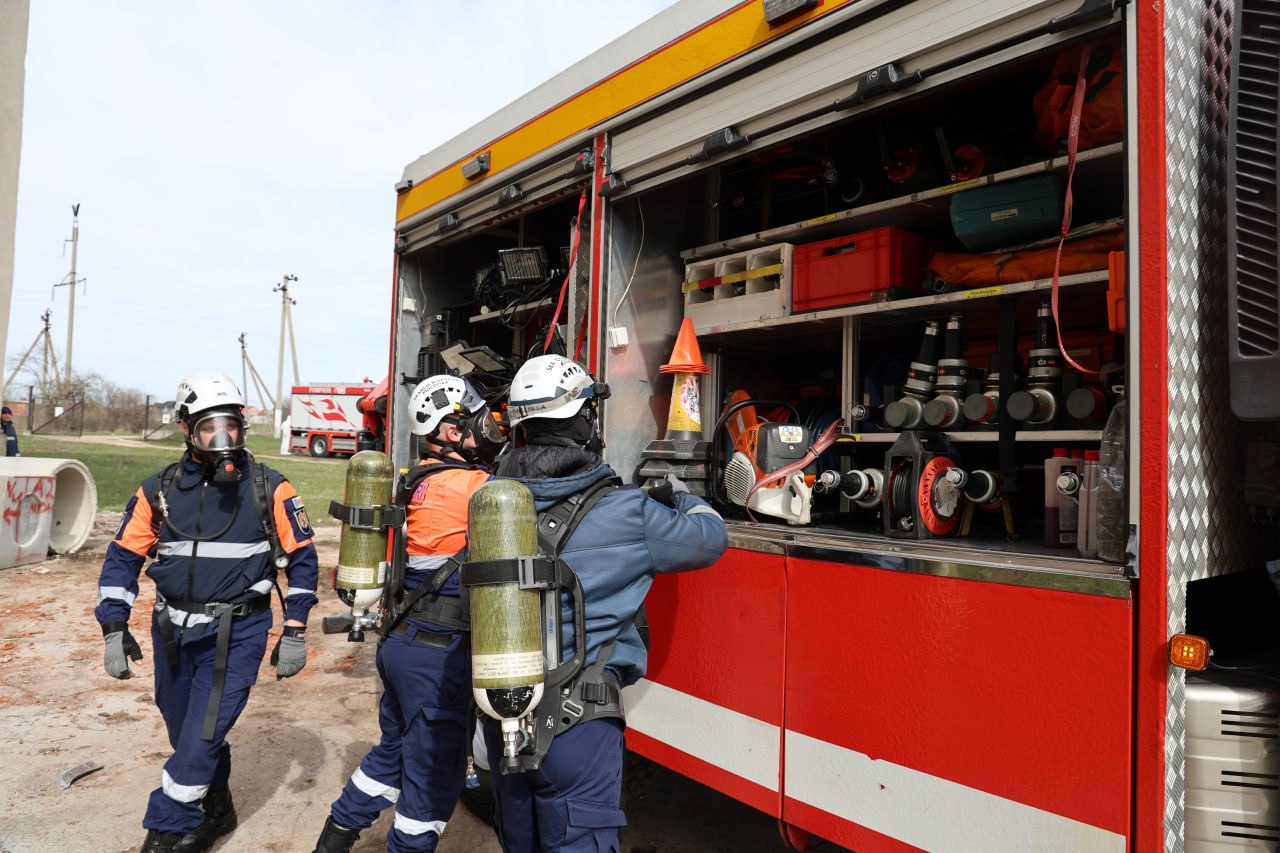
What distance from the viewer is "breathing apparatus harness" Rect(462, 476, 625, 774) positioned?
2.00 metres

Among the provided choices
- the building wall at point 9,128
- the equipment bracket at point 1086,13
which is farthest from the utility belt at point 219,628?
the building wall at point 9,128

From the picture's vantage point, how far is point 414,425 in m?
3.45

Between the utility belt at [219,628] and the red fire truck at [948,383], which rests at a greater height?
the red fire truck at [948,383]

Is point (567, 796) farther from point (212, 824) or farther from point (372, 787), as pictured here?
point (212, 824)

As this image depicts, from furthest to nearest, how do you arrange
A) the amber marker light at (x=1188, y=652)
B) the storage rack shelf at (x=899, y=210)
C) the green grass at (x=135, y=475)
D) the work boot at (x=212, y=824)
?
the green grass at (x=135, y=475) < the work boot at (x=212, y=824) < the storage rack shelf at (x=899, y=210) < the amber marker light at (x=1188, y=652)

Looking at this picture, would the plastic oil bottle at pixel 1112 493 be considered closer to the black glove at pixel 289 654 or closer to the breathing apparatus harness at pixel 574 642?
the breathing apparatus harness at pixel 574 642

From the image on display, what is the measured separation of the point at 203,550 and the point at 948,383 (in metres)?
3.05

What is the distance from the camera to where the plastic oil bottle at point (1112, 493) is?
203cm

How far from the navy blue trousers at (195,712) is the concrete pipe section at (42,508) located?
6949mm

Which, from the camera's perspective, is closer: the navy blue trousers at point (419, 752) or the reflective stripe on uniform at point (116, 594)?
the navy blue trousers at point (419, 752)

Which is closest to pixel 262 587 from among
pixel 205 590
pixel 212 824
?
pixel 205 590

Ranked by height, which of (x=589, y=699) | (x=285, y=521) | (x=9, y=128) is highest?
(x=9, y=128)

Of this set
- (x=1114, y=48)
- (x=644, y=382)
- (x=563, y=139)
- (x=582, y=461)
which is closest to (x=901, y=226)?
(x=1114, y=48)

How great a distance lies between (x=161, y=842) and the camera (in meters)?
3.12
